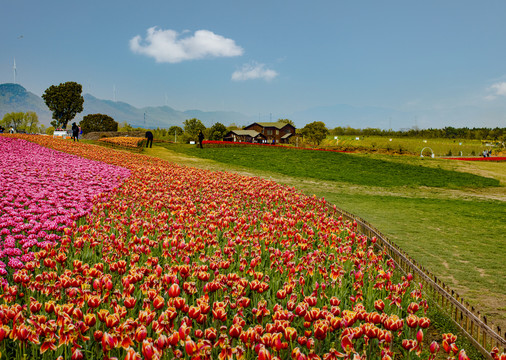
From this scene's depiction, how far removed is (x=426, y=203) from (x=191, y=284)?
1670 centimetres

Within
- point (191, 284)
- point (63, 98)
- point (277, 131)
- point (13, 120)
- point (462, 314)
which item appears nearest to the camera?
point (191, 284)

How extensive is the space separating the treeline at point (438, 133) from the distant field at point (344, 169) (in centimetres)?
9684

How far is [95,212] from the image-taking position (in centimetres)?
955

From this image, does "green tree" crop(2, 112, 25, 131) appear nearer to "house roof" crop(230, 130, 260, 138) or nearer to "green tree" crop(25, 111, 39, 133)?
"green tree" crop(25, 111, 39, 133)

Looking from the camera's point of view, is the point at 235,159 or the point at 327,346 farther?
the point at 235,159

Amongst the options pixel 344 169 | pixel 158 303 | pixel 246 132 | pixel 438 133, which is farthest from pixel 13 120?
pixel 158 303

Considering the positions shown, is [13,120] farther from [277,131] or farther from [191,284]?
[191,284]

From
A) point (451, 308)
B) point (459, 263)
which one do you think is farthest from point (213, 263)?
point (459, 263)

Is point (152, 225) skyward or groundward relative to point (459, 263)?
skyward

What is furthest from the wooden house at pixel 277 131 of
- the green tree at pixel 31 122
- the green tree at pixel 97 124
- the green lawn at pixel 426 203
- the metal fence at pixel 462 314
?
the metal fence at pixel 462 314

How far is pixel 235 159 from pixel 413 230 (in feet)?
84.2

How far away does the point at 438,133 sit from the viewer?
126375 mm

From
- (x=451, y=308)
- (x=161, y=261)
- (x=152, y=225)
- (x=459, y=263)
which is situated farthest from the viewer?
(x=459, y=263)

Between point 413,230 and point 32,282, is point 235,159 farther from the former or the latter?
point 32,282
